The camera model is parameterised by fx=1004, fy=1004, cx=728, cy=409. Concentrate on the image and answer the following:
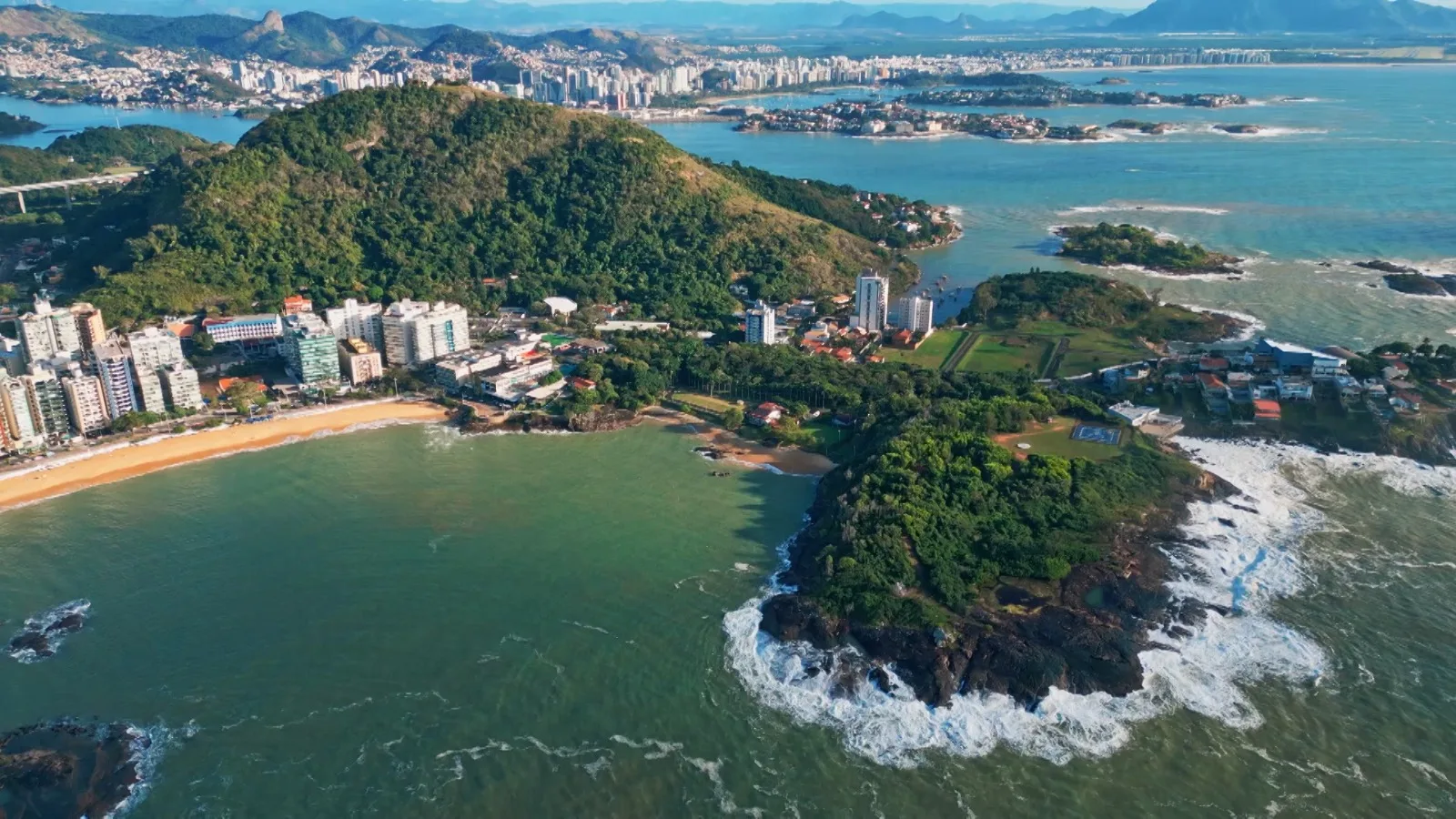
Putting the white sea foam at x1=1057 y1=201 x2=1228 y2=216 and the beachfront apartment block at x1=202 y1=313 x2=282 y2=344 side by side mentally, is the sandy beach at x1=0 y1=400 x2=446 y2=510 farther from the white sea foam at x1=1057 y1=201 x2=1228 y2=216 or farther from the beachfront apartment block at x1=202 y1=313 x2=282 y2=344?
the white sea foam at x1=1057 y1=201 x2=1228 y2=216

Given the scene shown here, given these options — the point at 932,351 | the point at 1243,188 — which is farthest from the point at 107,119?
the point at 1243,188

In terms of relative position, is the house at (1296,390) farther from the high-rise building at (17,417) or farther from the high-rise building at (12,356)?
the high-rise building at (12,356)

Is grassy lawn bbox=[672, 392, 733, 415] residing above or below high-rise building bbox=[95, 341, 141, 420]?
below

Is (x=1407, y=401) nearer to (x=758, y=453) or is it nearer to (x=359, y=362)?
(x=758, y=453)

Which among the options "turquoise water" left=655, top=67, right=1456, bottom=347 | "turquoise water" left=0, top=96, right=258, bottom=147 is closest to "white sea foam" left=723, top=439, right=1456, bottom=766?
"turquoise water" left=655, top=67, right=1456, bottom=347

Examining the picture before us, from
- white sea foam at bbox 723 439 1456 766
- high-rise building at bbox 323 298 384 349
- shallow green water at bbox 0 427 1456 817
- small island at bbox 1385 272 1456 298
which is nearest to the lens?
shallow green water at bbox 0 427 1456 817

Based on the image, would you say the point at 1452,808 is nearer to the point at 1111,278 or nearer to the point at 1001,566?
the point at 1001,566
